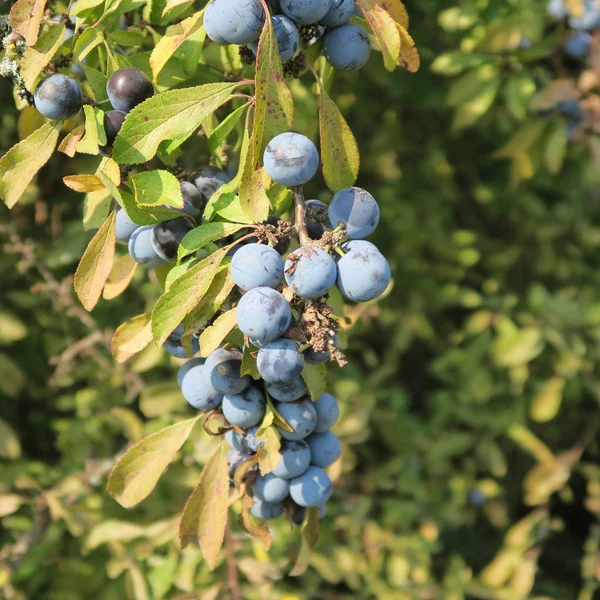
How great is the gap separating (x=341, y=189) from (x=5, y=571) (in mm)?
1265

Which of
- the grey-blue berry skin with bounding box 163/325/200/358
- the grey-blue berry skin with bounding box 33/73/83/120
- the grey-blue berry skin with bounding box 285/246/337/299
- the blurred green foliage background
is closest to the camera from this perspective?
the grey-blue berry skin with bounding box 285/246/337/299

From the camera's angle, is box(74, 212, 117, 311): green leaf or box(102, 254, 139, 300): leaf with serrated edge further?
box(102, 254, 139, 300): leaf with serrated edge

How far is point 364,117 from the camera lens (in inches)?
88.9

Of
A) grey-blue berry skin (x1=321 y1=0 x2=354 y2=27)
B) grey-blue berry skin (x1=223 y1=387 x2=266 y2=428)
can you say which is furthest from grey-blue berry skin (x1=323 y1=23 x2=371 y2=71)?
grey-blue berry skin (x1=223 y1=387 x2=266 y2=428)

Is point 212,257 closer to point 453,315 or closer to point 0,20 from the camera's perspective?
point 0,20

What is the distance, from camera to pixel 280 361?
2.61ft

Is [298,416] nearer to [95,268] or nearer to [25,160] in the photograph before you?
[95,268]

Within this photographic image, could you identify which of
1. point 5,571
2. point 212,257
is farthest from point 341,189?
point 5,571

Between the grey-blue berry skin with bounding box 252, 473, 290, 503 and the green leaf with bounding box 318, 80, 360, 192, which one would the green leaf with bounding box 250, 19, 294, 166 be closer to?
the green leaf with bounding box 318, 80, 360, 192

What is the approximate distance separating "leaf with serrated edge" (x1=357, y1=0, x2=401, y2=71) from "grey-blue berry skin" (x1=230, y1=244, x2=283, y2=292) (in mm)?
297

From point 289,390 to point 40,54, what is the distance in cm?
55

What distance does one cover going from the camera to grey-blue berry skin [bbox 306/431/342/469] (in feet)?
3.37

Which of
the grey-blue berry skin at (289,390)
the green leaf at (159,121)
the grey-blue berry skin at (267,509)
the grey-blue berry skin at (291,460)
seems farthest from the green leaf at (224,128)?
the grey-blue berry skin at (267,509)

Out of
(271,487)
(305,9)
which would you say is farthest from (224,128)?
(271,487)
